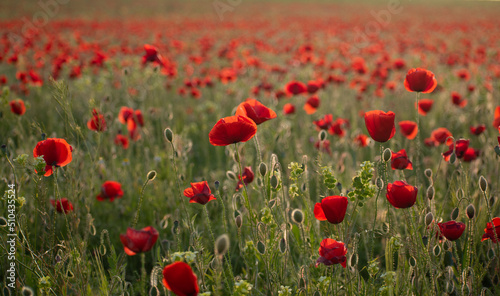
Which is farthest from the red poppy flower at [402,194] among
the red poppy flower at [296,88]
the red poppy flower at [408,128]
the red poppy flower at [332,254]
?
the red poppy flower at [296,88]

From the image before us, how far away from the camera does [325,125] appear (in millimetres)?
2891

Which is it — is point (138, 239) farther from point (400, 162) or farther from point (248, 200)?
point (400, 162)

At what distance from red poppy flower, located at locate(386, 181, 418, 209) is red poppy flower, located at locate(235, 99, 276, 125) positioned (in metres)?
0.55

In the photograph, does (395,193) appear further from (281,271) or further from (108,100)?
(108,100)

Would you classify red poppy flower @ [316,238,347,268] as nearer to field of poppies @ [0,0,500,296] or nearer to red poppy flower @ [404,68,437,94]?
field of poppies @ [0,0,500,296]

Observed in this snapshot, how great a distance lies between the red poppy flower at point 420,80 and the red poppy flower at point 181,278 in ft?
4.84

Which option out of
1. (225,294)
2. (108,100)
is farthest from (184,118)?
(225,294)

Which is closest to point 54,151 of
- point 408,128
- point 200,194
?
point 200,194

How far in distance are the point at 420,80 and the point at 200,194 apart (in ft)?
4.06

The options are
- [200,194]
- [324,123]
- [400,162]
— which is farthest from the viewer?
[324,123]

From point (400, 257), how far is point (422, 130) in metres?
3.05

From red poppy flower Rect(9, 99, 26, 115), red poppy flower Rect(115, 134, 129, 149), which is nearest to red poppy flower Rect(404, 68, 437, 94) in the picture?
red poppy flower Rect(115, 134, 129, 149)

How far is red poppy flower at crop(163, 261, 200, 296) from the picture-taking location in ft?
3.26

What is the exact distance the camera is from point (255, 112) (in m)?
1.65
